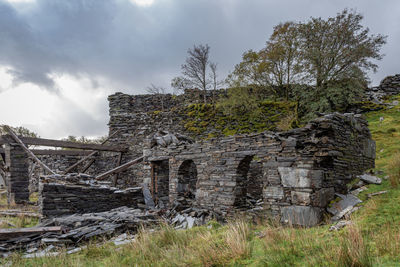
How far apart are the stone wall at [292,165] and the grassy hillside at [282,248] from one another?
3.58 feet

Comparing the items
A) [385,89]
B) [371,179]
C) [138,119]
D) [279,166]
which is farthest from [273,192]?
[385,89]

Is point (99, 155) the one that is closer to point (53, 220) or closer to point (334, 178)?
point (53, 220)

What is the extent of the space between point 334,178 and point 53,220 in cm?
812

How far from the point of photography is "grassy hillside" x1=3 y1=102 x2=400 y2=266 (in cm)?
309

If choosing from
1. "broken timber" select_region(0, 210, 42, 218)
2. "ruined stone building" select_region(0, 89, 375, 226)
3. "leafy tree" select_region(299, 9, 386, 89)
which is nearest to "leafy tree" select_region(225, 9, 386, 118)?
"leafy tree" select_region(299, 9, 386, 89)

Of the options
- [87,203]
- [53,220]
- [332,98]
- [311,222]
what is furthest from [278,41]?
[53,220]

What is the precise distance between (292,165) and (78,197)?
7508 millimetres

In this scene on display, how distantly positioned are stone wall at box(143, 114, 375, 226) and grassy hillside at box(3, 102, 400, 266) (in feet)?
3.58

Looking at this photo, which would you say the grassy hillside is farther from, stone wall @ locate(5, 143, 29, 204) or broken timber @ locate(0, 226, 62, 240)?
stone wall @ locate(5, 143, 29, 204)

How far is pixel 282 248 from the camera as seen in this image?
3.76 m

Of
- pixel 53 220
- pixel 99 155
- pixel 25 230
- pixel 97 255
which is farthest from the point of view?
pixel 99 155

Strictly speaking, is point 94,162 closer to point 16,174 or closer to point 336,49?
point 16,174

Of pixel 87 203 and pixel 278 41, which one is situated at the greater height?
pixel 278 41

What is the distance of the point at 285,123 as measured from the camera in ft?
43.6
